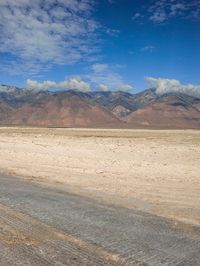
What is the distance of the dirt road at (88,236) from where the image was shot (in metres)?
5.37

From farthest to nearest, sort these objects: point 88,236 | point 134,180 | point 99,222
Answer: point 134,180, point 99,222, point 88,236

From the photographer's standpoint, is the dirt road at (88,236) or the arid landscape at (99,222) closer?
the dirt road at (88,236)

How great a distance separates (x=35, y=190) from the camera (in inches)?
443

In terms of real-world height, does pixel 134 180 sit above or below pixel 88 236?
below

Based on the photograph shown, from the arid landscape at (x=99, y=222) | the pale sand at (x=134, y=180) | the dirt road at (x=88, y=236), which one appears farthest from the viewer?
the pale sand at (x=134, y=180)

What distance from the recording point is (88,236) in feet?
20.9

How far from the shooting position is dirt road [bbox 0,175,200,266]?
17.6 feet

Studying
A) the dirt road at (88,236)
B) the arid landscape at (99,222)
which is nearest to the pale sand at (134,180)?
the arid landscape at (99,222)

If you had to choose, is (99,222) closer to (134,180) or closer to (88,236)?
(88,236)

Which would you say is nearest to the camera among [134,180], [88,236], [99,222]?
[88,236]

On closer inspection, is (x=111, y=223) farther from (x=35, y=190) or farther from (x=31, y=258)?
(x=35, y=190)

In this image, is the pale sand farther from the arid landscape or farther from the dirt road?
the dirt road

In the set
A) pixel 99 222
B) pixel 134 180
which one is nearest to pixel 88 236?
pixel 99 222

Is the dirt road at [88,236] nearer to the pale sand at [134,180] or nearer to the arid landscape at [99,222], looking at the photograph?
the arid landscape at [99,222]
